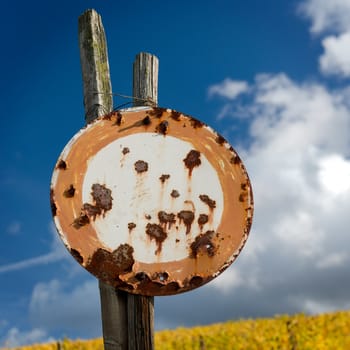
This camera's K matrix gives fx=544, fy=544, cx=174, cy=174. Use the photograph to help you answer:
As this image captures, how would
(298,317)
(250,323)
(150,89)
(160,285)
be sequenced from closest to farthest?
(160,285), (150,89), (298,317), (250,323)

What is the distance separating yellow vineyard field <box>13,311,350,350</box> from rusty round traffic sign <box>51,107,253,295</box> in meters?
6.38

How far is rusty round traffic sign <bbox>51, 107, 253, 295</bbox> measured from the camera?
10.7ft

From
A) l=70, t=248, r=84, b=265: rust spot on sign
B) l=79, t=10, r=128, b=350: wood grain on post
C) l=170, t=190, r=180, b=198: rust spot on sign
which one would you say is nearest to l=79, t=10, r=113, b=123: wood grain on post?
l=79, t=10, r=128, b=350: wood grain on post

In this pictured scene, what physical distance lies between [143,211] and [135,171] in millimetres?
257

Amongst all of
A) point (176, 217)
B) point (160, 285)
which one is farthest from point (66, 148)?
point (160, 285)

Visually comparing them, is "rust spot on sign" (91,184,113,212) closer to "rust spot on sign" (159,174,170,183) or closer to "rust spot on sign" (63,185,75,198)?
"rust spot on sign" (63,185,75,198)

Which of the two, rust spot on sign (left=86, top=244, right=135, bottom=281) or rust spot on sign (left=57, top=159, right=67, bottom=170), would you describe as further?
rust spot on sign (left=57, top=159, right=67, bottom=170)

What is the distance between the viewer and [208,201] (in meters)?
3.44

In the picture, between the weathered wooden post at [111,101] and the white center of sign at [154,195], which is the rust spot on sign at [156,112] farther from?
the weathered wooden post at [111,101]

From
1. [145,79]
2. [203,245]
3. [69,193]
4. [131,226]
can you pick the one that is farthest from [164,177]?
[145,79]

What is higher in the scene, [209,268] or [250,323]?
[250,323]

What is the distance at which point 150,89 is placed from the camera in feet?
13.4

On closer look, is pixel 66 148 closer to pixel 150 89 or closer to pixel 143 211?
pixel 143 211

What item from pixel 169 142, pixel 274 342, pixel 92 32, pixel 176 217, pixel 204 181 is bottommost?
pixel 176 217
